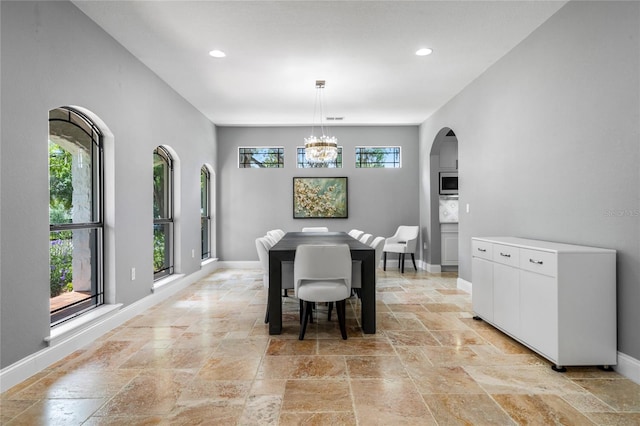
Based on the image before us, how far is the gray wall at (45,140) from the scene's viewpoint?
2385 millimetres

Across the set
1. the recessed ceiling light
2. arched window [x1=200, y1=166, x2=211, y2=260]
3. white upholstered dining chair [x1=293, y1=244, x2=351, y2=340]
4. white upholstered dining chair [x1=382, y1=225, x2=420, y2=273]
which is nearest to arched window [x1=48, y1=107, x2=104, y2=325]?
the recessed ceiling light

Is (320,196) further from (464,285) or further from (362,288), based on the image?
(362,288)

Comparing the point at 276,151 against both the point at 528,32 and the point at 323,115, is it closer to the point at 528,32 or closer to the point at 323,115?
the point at 323,115

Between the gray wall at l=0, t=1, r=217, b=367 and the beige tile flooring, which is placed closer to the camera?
the beige tile flooring

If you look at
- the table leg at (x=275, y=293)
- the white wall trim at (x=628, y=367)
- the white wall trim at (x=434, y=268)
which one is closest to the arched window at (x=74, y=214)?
the table leg at (x=275, y=293)

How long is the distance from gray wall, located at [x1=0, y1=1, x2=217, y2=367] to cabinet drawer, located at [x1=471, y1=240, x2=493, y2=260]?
3.57 meters

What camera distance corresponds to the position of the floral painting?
7477 mm

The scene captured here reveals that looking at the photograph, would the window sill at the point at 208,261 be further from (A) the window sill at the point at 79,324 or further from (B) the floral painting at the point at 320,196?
(A) the window sill at the point at 79,324

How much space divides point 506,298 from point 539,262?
0.57m

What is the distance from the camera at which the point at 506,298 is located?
3162 mm

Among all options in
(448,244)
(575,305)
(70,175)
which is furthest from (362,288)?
(448,244)

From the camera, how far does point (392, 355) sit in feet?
9.39

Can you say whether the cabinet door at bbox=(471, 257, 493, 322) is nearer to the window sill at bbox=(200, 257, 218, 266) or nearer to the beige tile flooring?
the beige tile flooring

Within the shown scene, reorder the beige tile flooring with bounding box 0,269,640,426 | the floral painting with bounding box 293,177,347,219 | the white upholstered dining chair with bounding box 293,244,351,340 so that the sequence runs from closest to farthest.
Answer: the beige tile flooring with bounding box 0,269,640,426, the white upholstered dining chair with bounding box 293,244,351,340, the floral painting with bounding box 293,177,347,219
